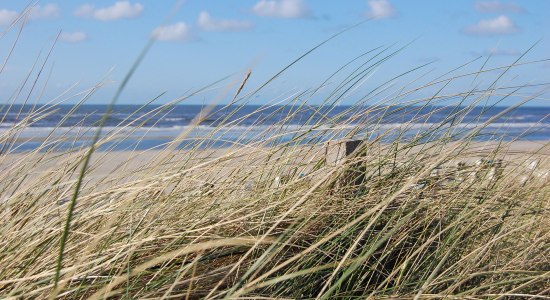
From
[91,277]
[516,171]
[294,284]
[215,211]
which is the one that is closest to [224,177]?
[215,211]

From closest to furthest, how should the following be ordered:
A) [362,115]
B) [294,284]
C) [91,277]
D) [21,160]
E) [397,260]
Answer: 1. [91,277]
2. [294,284]
3. [397,260]
4. [21,160]
5. [362,115]

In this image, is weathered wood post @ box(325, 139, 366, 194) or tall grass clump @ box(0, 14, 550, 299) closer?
tall grass clump @ box(0, 14, 550, 299)

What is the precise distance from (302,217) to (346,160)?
39 centimetres

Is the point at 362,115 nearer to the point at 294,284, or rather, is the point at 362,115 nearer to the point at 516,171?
the point at 516,171

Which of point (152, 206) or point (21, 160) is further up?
point (21, 160)

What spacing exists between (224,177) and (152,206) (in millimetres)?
497

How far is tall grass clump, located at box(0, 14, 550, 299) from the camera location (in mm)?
1654

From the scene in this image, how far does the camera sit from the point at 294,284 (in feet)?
5.73

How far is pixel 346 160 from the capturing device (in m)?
2.00

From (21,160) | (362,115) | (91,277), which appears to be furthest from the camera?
(362,115)

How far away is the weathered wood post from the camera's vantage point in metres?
2.04

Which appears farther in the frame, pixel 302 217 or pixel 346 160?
pixel 346 160

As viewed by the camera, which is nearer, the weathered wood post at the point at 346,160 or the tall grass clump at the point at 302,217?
the tall grass clump at the point at 302,217

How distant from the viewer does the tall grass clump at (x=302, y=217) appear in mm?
1654
